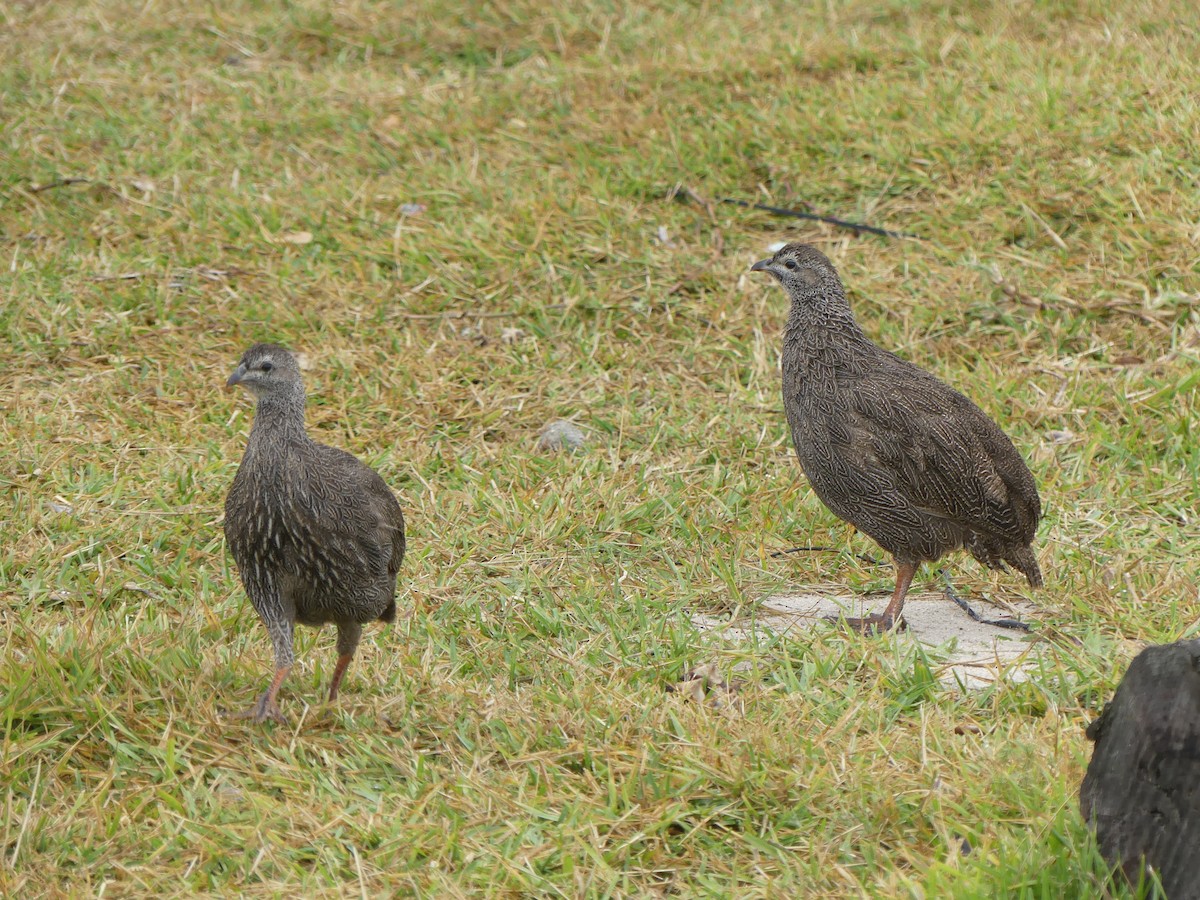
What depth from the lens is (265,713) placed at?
166 inches

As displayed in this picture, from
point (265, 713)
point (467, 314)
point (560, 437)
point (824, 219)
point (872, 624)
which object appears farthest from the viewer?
point (824, 219)

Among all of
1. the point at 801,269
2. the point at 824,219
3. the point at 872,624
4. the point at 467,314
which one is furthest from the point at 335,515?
the point at 824,219

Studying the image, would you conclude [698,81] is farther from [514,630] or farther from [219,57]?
[514,630]

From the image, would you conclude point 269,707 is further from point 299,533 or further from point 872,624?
point 872,624

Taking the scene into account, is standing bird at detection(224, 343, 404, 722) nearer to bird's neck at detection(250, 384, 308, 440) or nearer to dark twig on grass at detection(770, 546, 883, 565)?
bird's neck at detection(250, 384, 308, 440)

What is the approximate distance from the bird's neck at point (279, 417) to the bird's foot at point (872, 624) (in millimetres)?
1864

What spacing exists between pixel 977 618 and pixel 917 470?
569mm

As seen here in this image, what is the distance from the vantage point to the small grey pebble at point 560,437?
6.57 m

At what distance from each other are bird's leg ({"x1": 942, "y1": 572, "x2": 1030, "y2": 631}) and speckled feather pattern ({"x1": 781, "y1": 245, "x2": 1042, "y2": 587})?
0.58ft

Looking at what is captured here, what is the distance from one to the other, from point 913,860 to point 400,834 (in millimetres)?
1254

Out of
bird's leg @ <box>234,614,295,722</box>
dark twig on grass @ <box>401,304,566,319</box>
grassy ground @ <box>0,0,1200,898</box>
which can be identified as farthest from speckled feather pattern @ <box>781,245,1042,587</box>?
dark twig on grass @ <box>401,304,566,319</box>

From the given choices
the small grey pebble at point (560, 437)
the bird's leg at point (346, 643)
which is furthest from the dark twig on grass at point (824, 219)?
the bird's leg at point (346, 643)

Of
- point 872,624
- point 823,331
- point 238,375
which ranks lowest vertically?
point 872,624

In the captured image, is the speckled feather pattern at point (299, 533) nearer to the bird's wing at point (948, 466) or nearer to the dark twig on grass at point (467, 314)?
the bird's wing at point (948, 466)
